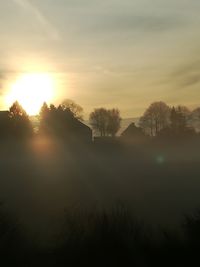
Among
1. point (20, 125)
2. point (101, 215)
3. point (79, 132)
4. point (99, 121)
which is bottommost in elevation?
point (101, 215)

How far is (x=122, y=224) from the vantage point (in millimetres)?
14711

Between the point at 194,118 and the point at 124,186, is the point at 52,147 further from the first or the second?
the point at 194,118

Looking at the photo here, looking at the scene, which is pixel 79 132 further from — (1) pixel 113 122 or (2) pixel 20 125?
(1) pixel 113 122

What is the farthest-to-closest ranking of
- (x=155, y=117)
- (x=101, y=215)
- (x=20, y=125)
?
1. (x=155, y=117)
2. (x=20, y=125)
3. (x=101, y=215)

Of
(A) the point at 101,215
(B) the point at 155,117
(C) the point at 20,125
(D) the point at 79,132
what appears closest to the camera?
(A) the point at 101,215

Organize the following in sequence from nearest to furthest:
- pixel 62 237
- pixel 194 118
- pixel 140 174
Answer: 1. pixel 62 237
2. pixel 140 174
3. pixel 194 118

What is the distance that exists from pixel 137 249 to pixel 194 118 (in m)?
99.8

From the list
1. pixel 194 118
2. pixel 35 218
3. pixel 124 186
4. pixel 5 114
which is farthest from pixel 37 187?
pixel 194 118

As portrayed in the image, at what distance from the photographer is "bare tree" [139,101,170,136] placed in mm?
110312

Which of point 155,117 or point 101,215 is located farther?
point 155,117

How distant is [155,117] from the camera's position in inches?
4390

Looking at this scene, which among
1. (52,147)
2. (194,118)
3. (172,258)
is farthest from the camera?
(194,118)

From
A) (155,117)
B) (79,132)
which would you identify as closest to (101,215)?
(79,132)

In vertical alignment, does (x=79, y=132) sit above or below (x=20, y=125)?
below
